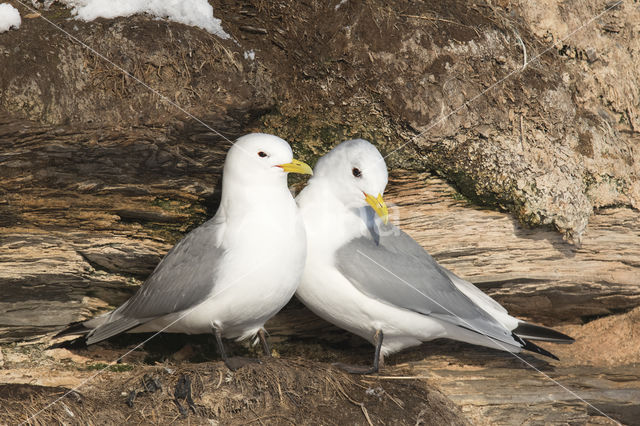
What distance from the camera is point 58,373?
15.8 feet

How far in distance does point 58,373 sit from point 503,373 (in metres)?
2.96

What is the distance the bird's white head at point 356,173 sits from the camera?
14.1 ft

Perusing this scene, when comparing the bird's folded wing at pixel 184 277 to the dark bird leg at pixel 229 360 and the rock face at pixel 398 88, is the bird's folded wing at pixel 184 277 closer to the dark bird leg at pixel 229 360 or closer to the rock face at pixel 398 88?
the dark bird leg at pixel 229 360

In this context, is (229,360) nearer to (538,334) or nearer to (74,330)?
(74,330)

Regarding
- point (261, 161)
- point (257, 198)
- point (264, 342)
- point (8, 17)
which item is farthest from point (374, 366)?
point (8, 17)

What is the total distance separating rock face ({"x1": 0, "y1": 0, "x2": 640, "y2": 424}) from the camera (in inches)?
165

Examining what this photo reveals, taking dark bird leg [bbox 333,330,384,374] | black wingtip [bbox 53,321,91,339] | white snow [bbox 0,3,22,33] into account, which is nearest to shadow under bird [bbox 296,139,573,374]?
dark bird leg [bbox 333,330,384,374]

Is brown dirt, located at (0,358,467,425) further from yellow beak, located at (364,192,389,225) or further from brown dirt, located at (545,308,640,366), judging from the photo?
brown dirt, located at (545,308,640,366)

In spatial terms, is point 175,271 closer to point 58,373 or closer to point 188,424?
point 188,424

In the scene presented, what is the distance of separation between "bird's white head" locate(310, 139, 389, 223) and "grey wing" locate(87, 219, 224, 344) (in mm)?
768

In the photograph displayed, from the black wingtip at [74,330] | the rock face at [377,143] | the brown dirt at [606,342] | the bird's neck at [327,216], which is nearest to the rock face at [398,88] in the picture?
the rock face at [377,143]

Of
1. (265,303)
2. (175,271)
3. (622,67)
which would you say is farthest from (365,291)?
(622,67)

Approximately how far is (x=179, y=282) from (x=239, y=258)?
396mm

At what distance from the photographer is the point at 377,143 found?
4.75m
